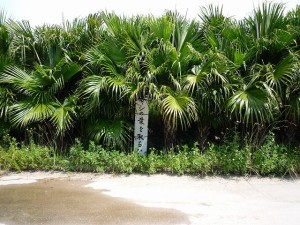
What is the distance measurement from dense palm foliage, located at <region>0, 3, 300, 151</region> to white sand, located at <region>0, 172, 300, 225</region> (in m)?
0.95

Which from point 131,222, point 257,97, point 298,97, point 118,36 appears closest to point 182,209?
point 131,222

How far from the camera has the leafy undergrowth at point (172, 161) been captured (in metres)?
5.83

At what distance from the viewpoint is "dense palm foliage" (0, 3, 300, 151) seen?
599cm

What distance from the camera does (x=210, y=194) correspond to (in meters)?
5.09

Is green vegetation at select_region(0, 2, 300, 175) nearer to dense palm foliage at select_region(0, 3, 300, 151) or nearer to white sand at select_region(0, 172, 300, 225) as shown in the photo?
dense palm foliage at select_region(0, 3, 300, 151)

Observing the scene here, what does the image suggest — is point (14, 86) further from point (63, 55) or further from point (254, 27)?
point (254, 27)

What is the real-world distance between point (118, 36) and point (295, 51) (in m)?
3.45

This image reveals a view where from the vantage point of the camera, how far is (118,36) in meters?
6.48

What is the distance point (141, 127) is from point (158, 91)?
88 cm

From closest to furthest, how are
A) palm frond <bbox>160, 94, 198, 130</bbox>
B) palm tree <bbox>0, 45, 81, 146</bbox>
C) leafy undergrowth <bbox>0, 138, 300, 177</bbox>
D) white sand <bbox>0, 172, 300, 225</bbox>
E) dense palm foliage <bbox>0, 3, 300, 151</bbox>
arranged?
1. white sand <bbox>0, 172, 300, 225</bbox>
2. palm frond <bbox>160, 94, 198, 130</bbox>
3. leafy undergrowth <bbox>0, 138, 300, 177</bbox>
4. dense palm foliage <bbox>0, 3, 300, 151</bbox>
5. palm tree <bbox>0, 45, 81, 146</bbox>

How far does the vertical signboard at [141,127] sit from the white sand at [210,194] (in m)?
0.76

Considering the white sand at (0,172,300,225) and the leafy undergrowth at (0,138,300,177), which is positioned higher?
the leafy undergrowth at (0,138,300,177)

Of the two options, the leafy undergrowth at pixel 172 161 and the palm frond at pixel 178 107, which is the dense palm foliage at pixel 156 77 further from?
the leafy undergrowth at pixel 172 161

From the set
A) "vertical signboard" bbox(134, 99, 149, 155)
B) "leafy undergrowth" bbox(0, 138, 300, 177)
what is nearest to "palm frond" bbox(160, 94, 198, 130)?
"vertical signboard" bbox(134, 99, 149, 155)
